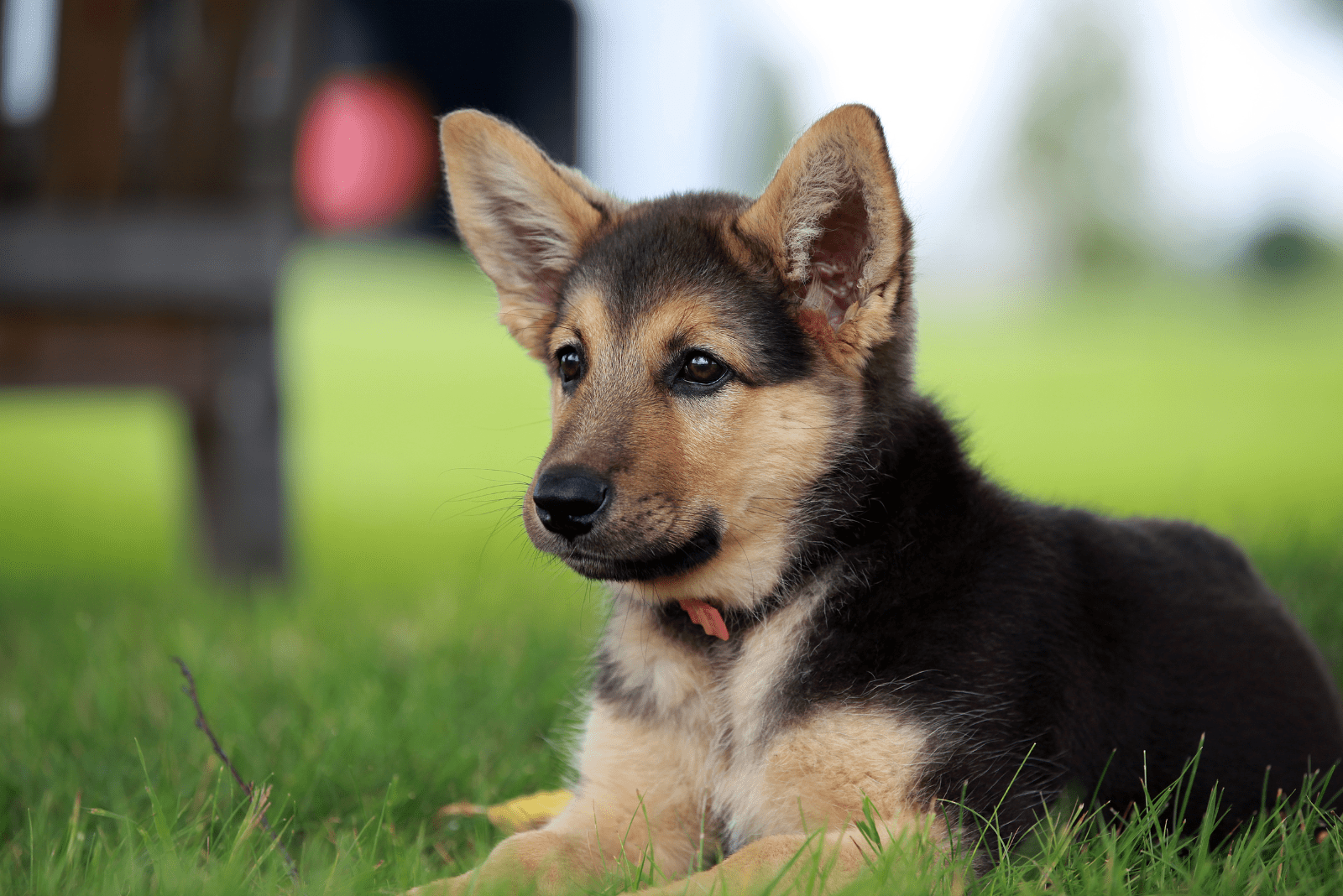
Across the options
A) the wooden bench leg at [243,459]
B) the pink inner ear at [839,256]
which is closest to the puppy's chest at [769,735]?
the pink inner ear at [839,256]

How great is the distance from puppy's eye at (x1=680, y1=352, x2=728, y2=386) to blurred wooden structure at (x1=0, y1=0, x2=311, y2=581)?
4.57 metres

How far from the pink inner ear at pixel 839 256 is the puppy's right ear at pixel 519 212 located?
750 mm

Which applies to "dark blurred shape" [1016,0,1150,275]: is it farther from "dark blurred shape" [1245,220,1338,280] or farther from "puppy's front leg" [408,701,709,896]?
"puppy's front leg" [408,701,709,896]

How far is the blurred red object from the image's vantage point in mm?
22312

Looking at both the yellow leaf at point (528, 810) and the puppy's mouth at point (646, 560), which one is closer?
the puppy's mouth at point (646, 560)

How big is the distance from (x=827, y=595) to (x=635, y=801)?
28.6 inches

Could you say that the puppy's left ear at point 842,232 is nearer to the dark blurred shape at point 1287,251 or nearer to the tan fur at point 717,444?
the tan fur at point 717,444

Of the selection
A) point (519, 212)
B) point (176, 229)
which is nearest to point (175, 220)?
point (176, 229)

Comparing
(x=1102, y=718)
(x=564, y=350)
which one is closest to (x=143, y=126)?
(x=564, y=350)

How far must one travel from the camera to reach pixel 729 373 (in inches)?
120

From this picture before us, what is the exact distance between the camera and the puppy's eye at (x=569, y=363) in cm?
332

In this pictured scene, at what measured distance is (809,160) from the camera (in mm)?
2922

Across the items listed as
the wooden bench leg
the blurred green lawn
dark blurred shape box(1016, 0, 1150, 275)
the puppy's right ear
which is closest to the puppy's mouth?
the blurred green lawn

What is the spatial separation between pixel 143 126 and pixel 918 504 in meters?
6.07
